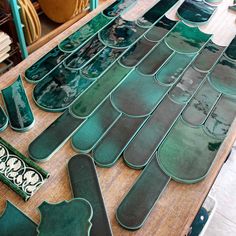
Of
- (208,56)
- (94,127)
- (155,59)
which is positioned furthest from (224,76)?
(94,127)

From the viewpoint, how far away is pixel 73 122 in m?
0.67

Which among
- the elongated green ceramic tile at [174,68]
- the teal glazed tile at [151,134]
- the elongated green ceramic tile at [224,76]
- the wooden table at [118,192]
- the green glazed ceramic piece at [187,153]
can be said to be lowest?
the wooden table at [118,192]

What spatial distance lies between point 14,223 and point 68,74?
0.40 metres

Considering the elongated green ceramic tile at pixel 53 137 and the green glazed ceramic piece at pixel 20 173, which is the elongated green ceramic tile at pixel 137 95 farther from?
the green glazed ceramic piece at pixel 20 173

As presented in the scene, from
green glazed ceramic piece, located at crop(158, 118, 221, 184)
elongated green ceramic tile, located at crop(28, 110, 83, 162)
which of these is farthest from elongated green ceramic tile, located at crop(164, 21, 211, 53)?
elongated green ceramic tile, located at crop(28, 110, 83, 162)

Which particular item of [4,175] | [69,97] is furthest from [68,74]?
[4,175]

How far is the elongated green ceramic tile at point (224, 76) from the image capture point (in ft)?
→ 2.56

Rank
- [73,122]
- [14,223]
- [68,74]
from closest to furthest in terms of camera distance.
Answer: [14,223]
[73,122]
[68,74]

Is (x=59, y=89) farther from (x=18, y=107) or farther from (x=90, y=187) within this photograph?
(x=90, y=187)

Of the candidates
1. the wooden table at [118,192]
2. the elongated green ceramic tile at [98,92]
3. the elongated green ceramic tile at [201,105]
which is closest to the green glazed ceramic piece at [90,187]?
the wooden table at [118,192]

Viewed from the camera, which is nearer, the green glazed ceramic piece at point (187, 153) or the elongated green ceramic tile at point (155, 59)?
the green glazed ceramic piece at point (187, 153)

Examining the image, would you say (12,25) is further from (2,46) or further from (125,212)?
(125,212)

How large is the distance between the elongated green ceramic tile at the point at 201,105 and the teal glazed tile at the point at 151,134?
23 mm

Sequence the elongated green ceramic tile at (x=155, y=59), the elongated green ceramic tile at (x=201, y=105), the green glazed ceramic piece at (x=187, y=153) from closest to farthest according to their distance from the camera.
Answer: the green glazed ceramic piece at (x=187, y=153), the elongated green ceramic tile at (x=201, y=105), the elongated green ceramic tile at (x=155, y=59)
